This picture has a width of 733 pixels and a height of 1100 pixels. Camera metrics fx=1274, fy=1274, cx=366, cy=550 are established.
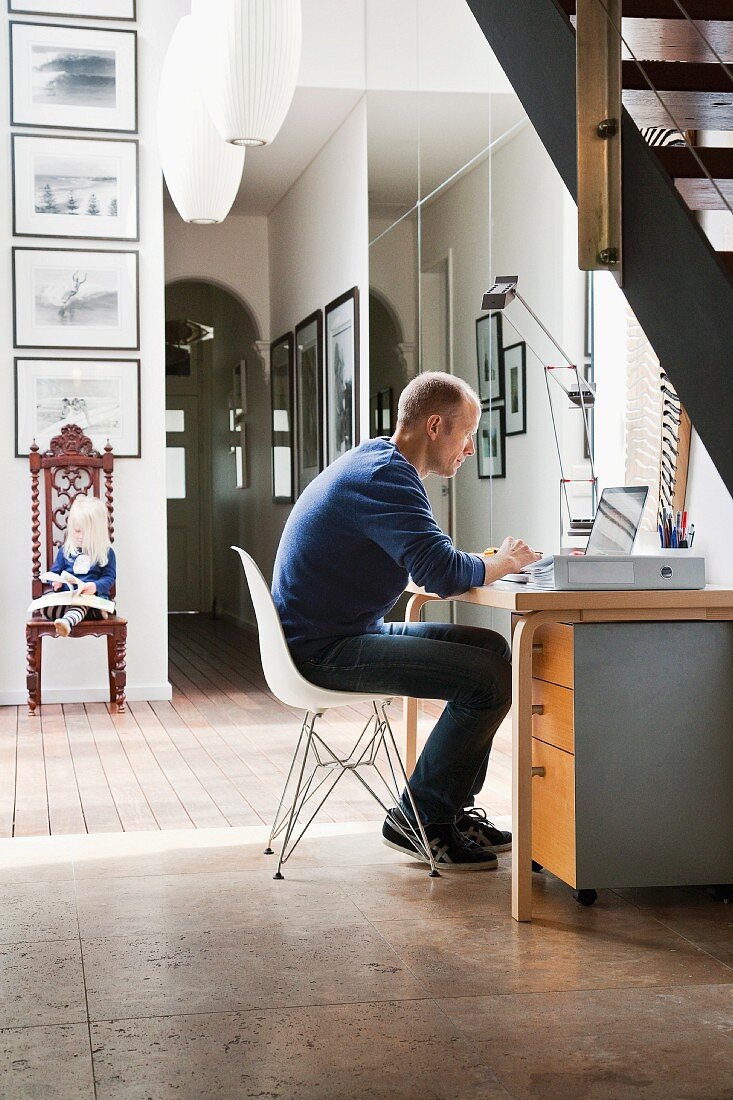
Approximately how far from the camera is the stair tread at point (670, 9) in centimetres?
267

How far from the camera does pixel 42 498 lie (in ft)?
20.4

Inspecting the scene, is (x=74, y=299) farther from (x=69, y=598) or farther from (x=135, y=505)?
(x=69, y=598)

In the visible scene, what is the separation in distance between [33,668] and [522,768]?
366 centimetres

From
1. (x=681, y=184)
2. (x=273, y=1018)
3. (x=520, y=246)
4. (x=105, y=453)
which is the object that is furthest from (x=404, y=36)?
(x=273, y=1018)

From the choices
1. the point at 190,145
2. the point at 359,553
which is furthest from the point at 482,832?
the point at 190,145

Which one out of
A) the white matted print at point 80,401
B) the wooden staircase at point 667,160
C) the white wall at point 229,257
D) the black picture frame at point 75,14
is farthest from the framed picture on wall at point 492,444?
the white wall at point 229,257

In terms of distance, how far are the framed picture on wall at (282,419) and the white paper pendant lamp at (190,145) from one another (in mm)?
4064

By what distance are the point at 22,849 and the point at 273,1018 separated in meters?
1.38

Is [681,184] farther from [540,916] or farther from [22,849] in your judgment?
[22,849]

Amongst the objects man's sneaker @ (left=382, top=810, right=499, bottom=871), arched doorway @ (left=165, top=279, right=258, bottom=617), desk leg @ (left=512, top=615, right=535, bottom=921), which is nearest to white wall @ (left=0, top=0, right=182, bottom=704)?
man's sneaker @ (left=382, top=810, right=499, bottom=871)

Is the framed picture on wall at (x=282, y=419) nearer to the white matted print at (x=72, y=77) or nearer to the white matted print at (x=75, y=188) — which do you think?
the white matted print at (x=75, y=188)

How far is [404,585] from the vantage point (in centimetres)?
315

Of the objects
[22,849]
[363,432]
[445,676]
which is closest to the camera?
[445,676]

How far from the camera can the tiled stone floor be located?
6.30 ft
